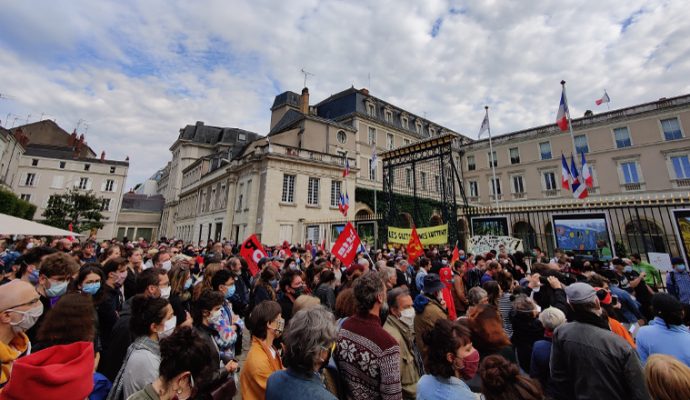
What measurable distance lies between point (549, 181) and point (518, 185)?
9.36 ft

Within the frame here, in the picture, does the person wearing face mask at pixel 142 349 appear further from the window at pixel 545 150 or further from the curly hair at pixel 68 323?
the window at pixel 545 150

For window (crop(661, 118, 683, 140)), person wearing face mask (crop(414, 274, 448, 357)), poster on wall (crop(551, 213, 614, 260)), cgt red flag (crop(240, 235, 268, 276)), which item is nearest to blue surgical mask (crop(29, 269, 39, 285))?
cgt red flag (crop(240, 235, 268, 276))

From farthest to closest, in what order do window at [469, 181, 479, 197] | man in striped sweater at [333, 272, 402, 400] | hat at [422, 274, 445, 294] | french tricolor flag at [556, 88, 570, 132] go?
window at [469, 181, 479, 197] < french tricolor flag at [556, 88, 570, 132] < hat at [422, 274, 445, 294] < man in striped sweater at [333, 272, 402, 400]

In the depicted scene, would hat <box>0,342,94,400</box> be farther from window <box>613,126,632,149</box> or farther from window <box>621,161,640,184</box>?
window <box>613,126,632,149</box>

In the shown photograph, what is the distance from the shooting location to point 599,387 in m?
2.10

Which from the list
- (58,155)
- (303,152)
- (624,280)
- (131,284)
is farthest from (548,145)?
(58,155)

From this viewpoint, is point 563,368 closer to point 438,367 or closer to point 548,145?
point 438,367

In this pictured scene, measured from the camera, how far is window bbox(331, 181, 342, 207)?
74.2 ft

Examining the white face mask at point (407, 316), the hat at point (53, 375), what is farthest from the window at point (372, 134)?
the hat at point (53, 375)

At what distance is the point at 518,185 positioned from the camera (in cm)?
3109

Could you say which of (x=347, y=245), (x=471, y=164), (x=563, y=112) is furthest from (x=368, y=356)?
(x=471, y=164)

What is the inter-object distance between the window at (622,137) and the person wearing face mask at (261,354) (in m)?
35.6

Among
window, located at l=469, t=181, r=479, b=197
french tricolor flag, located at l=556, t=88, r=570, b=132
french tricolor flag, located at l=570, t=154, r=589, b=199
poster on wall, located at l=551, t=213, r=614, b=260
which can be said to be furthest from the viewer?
window, located at l=469, t=181, r=479, b=197

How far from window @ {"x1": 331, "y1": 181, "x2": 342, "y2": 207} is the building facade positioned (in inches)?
1310
